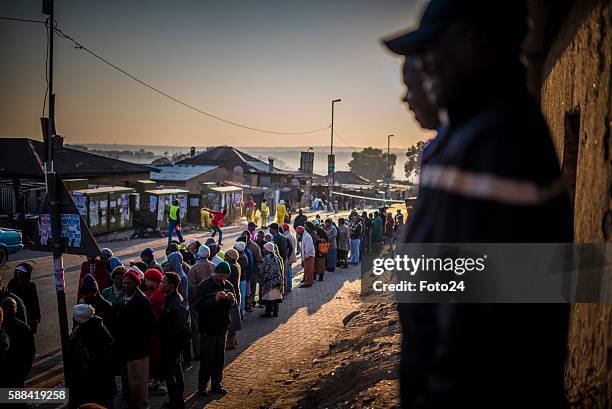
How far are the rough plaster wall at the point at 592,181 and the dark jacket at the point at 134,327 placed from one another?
4785 millimetres

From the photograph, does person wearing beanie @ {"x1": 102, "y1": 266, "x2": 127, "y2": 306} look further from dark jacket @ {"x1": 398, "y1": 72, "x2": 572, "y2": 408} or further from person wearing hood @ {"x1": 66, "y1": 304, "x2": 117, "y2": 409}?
dark jacket @ {"x1": 398, "y1": 72, "x2": 572, "y2": 408}

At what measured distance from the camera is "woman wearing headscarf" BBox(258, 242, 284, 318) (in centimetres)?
1162

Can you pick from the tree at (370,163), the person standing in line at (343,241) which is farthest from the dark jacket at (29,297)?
Answer: the tree at (370,163)

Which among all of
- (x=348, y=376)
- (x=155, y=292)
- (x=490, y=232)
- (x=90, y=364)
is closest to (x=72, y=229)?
(x=155, y=292)

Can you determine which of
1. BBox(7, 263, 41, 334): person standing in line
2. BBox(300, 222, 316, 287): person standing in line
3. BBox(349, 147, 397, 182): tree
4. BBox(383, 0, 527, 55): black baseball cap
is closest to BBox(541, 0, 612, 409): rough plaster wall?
BBox(383, 0, 527, 55): black baseball cap

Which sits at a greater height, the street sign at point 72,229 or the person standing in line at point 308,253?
the street sign at point 72,229

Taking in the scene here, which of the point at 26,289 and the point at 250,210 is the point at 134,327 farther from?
the point at 250,210

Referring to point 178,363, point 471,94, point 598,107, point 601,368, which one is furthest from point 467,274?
point 178,363

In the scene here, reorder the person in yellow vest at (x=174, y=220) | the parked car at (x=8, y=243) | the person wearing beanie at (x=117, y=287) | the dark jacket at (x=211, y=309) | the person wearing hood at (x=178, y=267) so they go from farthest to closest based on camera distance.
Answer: the person in yellow vest at (x=174, y=220) < the parked car at (x=8, y=243) < the person wearing hood at (x=178, y=267) < the person wearing beanie at (x=117, y=287) < the dark jacket at (x=211, y=309)

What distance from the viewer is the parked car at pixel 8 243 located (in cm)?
1663

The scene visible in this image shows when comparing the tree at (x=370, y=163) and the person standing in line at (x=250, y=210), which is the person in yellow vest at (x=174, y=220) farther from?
the tree at (x=370, y=163)

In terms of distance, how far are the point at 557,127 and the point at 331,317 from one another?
8.39 metres

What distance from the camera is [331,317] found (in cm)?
1220

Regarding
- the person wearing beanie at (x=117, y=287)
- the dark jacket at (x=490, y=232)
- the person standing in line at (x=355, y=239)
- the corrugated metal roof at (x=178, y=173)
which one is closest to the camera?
the dark jacket at (x=490, y=232)
